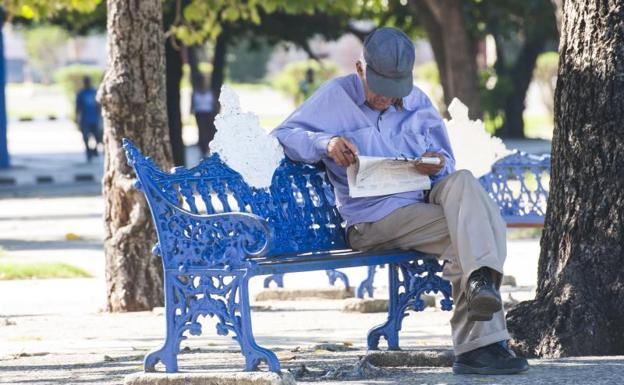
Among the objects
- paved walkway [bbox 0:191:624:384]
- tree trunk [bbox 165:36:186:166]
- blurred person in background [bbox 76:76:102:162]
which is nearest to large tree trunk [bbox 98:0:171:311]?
paved walkway [bbox 0:191:624:384]

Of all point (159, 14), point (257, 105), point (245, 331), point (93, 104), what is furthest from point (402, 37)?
point (257, 105)

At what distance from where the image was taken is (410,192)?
672cm

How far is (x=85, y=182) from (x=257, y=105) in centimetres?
3501

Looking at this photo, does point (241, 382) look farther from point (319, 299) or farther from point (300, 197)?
point (319, 299)

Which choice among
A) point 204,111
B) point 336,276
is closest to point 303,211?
point 336,276

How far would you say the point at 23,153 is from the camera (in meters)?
37.0

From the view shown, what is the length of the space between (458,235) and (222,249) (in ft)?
3.12

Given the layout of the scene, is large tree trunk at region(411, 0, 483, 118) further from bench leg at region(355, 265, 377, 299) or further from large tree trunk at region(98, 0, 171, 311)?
large tree trunk at region(98, 0, 171, 311)

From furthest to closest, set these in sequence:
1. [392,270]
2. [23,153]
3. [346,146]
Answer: [23,153] < [392,270] < [346,146]

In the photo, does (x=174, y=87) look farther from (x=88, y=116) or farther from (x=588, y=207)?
(x=588, y=207)

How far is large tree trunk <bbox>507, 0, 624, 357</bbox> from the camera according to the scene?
677 cm

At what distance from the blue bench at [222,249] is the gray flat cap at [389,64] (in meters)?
0.57

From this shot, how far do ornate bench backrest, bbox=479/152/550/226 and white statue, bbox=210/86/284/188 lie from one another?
13.9 feet

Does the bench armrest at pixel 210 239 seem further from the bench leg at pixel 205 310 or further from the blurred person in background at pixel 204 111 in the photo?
the blurred person in background at pixel 204 111
